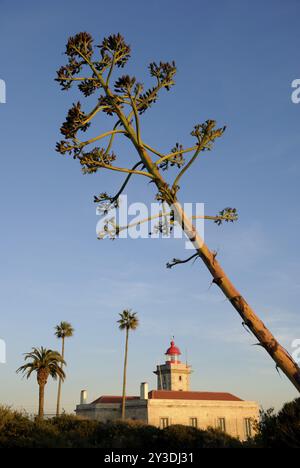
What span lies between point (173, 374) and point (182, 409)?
1448 cm

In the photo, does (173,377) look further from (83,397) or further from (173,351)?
(83,397)

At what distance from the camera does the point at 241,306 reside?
8227mm

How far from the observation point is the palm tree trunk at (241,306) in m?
7.87

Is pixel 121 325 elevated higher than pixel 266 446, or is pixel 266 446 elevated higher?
pixel 121 325

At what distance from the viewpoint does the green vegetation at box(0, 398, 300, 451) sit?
18469 millimetres

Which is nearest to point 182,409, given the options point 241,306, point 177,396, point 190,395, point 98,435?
point 177,396

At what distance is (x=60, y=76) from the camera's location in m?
9.39

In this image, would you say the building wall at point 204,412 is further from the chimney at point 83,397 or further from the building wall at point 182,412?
the chimney at point 83,397

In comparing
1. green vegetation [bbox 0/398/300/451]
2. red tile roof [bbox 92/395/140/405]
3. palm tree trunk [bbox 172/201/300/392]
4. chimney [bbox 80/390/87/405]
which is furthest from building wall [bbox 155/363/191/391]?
palm tree trunk [bbox 172/201/300/392]

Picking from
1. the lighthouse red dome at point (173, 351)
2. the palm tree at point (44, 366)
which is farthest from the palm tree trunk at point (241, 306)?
the lighthouse red dome at point (173, 351)
